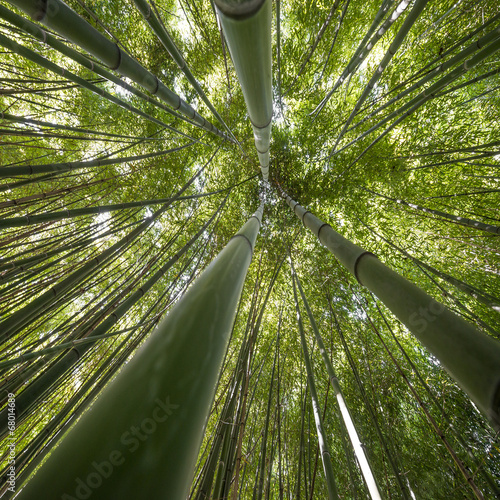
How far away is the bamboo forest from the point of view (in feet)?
1.61

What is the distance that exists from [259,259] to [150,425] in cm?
279

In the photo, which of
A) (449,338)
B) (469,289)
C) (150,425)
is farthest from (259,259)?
(150,425)

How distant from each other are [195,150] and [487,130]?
3.37 meters

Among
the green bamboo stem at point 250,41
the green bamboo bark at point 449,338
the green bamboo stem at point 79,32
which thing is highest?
the green bamboo stem at point 79,32

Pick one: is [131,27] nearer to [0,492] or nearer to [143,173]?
[143,173]

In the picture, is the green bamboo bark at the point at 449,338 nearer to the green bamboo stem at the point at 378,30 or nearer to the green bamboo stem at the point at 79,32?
the green bamboo stem at the point at 79,32

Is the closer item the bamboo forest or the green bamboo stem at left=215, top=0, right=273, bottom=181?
the bamboo forest

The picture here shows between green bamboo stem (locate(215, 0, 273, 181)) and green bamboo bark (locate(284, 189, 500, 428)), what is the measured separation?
0.74m

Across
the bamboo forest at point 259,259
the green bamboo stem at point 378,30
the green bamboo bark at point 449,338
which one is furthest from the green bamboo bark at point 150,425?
the green bamboo stem at point 378,30

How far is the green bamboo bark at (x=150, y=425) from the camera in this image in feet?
1.02

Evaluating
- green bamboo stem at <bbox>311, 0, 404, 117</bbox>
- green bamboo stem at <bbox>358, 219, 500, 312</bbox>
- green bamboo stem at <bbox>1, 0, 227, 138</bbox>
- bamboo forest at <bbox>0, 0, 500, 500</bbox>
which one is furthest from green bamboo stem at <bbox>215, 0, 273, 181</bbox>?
green bamboo stem at <bbox>358, 219, 500, 312</bbox>

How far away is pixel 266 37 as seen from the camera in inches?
31.3

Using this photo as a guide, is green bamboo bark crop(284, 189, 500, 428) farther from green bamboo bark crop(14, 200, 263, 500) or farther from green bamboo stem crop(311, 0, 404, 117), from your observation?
green bamboo stem crop(311, 0, 404, 117)

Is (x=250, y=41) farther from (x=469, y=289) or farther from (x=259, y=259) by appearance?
(x=259, y=259)
